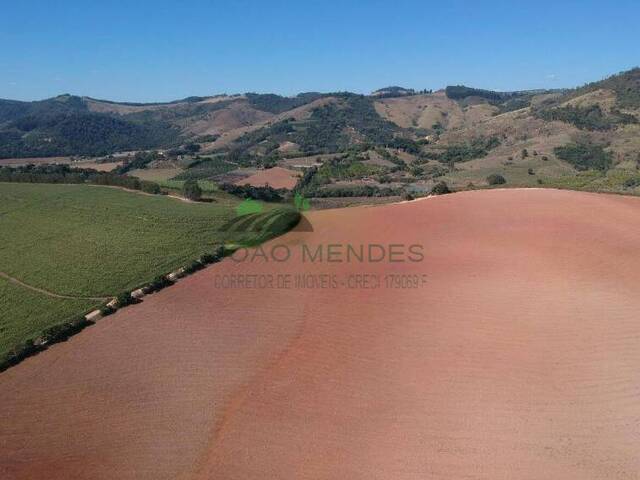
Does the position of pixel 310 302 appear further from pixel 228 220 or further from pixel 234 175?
pixel 234 175

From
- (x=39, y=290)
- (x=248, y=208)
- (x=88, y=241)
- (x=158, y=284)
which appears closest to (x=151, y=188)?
(x=248, y=208)

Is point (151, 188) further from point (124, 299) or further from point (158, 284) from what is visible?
point (124, 299)

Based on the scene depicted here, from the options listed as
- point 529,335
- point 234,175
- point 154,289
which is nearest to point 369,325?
point 529,335

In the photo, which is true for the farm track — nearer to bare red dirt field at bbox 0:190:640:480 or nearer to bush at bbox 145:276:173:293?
bush at bbox 145:276:173:293

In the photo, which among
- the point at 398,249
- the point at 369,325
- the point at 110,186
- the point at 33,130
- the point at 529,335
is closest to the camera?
the point at 529,335

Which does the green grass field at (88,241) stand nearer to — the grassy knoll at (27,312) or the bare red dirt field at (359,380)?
the grassy knoll at (27,312)
